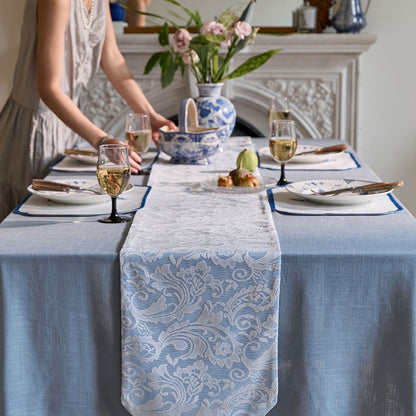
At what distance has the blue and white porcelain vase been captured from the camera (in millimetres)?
2080

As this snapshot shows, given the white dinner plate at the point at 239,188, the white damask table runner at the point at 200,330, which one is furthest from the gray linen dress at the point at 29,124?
the white damask table runner at the point at 200,330

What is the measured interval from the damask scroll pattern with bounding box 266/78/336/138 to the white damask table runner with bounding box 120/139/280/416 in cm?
246

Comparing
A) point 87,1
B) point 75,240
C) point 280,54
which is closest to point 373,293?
point 75,240

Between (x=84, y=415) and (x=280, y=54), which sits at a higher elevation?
(x=280, y=54)

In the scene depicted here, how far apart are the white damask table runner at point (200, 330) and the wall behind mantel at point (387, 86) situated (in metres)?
2.48

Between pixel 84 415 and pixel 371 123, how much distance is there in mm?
2727

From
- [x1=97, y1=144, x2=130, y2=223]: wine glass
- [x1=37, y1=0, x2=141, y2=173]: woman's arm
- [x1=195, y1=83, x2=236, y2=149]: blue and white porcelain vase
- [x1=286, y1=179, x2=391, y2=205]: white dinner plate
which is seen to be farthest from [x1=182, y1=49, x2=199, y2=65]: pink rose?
[x1=97, y1=144, x2=130, y2=223]: wine glass

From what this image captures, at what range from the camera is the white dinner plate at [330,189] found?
1.32 m

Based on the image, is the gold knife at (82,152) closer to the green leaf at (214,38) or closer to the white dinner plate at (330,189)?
the green leaf at (214,38)

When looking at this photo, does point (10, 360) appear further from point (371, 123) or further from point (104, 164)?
point (371, 123)

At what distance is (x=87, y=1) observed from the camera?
83.0 inches

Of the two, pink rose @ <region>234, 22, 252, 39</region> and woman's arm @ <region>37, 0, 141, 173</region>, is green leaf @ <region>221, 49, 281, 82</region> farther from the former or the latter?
woman's arm @ <region>37, 0, 141, 173</region>

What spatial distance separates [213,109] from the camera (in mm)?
2084

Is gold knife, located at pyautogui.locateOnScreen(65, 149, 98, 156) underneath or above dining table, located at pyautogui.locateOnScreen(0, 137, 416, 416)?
above
